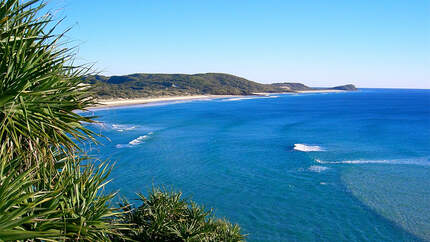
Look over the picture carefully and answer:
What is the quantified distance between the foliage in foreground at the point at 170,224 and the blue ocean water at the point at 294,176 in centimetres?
658

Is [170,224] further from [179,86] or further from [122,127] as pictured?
[179,86]

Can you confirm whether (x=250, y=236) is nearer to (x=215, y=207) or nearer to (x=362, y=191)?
(x=215, y=207)

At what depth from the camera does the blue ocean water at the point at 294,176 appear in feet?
60.8

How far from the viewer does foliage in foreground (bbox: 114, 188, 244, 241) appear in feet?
33.2

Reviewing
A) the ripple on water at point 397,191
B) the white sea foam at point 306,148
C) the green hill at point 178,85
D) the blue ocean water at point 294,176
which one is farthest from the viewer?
the green hill at point 178,85

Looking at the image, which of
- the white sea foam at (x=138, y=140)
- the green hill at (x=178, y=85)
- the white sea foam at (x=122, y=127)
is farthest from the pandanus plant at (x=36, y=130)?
the green hill at (x=178, y=85)

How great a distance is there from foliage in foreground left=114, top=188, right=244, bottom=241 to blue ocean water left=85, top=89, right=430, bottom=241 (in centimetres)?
658

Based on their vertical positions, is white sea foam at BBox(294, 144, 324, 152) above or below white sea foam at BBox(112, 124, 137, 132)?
below

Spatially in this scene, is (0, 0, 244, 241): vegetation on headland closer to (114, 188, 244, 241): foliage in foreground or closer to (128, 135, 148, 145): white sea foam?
(114, 188, 244, 241): foliage in foreground

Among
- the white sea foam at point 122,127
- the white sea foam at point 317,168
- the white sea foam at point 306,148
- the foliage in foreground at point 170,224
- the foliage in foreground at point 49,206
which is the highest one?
the foliage in foreground at point 49,206

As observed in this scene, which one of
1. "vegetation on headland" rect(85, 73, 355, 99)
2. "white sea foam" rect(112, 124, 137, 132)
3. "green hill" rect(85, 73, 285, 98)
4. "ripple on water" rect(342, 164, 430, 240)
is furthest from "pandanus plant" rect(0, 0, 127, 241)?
"green hill" rect(85, 73, 285, 98)

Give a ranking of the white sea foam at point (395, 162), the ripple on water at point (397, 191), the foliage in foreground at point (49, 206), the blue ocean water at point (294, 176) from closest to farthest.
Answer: the foliage in foreground at point (49, 206) < the blue ocean water at point (294, 176) < the ripple on water at point (397, 191) < the white sea foam at point (395, 162)

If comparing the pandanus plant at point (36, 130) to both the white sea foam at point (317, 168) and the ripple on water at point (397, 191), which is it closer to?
the ripple on water at point (397, 191)

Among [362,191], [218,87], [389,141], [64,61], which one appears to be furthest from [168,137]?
[218,87]
